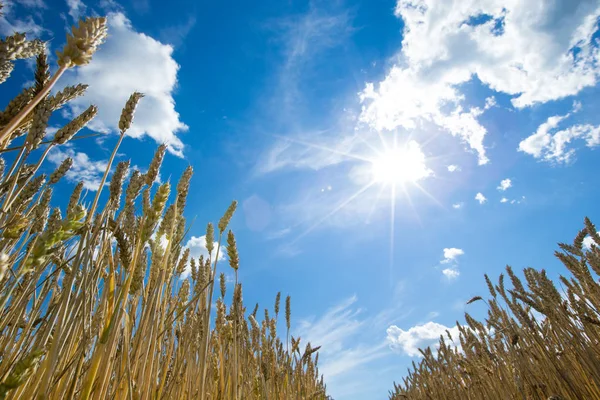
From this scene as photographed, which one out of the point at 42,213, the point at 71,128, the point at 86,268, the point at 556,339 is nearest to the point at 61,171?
the point at 42,213

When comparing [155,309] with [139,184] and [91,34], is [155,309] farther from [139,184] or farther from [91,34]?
[91,34]

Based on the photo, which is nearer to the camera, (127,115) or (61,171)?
(127,115)

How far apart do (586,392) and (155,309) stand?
8.95ft

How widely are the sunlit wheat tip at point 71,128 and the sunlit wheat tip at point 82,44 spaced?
2.04 feet

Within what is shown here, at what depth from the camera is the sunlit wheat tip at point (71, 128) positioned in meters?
1.10

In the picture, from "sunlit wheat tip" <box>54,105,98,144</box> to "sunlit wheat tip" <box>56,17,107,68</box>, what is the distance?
2.04 ft

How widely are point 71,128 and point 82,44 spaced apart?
675 millimetres

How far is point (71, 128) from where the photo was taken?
1.13m

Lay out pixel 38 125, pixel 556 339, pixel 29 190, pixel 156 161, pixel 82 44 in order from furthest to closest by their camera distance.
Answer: pixel 556 339, pixel 29 190, pixel 156 161, pixel 38 125, pixel 82 44

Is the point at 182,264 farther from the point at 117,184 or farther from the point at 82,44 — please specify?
the point at 82,44

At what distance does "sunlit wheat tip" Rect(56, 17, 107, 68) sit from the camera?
57cm

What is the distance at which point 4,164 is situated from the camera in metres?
1.28

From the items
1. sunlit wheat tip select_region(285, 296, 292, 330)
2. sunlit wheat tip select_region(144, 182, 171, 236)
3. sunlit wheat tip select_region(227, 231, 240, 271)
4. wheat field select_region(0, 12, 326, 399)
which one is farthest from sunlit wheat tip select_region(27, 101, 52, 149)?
sunlit wheat tip select_region(285, 296, 292, 330)

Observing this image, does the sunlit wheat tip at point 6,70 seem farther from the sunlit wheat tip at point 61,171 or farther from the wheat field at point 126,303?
the sunlit wheat tip at point 61,171
